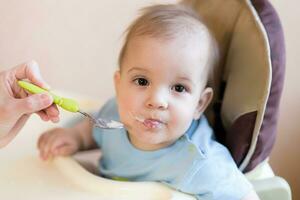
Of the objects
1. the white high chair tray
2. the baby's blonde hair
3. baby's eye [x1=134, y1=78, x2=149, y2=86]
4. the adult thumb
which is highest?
the baby's blonde hair

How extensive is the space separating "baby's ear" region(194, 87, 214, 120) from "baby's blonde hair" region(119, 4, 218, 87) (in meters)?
0.02

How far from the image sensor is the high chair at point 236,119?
0.80 metres

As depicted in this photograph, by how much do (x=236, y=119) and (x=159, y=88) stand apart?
17cm

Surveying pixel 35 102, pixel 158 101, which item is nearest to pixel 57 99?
pixel 35 102

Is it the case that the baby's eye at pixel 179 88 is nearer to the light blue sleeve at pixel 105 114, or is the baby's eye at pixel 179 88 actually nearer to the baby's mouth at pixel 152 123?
the baby's mouth at pixel 152 123

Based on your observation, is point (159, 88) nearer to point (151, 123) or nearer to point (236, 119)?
point (151, 123)

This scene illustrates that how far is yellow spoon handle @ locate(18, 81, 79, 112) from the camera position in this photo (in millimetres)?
700

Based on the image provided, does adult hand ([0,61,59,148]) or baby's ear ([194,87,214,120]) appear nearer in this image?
adult hand ([0,61,59,148])

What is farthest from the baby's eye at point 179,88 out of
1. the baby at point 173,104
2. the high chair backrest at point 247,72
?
the high chair backrest at point 247,72

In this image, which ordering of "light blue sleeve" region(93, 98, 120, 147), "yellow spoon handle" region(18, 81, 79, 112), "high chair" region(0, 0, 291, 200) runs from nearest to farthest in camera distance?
"yellow spoon handle" region(18, 81, 79, 112), "high chair" region(0, 0, 291, 200), "light blue sleeve" region(93, 98, 120, 147)

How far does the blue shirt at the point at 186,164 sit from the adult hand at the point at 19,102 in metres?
0.17

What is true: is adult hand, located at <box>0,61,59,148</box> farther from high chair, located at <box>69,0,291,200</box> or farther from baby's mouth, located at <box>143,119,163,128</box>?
high chair, located at <box>69,0,291,200</box>

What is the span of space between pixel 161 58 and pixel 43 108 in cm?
19

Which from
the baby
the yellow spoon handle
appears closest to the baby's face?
the baby
